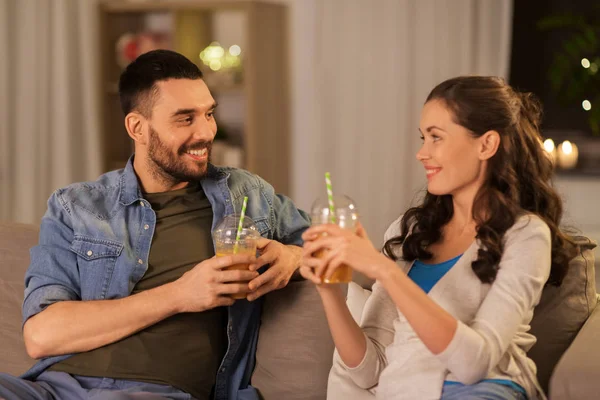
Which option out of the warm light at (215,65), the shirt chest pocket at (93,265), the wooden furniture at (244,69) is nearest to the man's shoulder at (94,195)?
the shirt chest pocket at (93,265)

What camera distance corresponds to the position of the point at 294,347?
234 cm

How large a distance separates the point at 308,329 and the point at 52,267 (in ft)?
2.25

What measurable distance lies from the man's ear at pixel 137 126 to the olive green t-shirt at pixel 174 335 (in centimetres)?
17

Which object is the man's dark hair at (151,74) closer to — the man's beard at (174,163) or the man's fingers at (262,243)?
the man's beard at (174,163)

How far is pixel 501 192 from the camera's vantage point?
79.0 inches

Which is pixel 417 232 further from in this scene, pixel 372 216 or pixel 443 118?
pixel 372 216

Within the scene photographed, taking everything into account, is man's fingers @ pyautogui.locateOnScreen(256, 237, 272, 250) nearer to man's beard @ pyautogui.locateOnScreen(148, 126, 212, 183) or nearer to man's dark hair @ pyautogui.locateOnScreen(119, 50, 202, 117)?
man's beard @ pyautogui.locateOnScreen(148, 126, 212, 183)

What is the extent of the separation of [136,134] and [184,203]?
0.86 feet

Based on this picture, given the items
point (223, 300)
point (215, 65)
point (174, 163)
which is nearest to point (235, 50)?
point (215, 65)

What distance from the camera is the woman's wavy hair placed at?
195cm

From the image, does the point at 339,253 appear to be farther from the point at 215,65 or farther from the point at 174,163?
the point at 215,65

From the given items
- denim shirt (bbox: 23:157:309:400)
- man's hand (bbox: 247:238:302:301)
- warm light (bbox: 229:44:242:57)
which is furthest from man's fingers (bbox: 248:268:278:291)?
warm light (bbox: 229:44:242:57)

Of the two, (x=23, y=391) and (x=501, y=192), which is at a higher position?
(x=501, y=192)

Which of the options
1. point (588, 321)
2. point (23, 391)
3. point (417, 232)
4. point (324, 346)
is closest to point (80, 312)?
point (23, 391)
